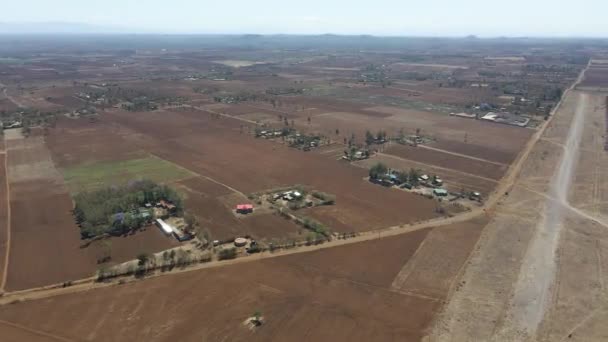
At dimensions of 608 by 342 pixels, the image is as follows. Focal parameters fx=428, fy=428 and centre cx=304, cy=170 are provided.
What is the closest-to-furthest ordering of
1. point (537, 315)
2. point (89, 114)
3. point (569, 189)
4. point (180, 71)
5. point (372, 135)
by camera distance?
point (537, 315) → point (569, 189) → point (372, 135) → point (89, 114) → point (180, 71)

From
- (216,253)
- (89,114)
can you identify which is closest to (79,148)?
(89,114)

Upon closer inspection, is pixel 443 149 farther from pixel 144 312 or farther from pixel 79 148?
pixel 79 148

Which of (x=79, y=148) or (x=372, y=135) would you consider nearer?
(x=79, y=148)

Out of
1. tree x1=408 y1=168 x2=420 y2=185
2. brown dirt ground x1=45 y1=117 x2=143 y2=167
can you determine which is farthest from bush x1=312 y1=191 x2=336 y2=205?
brown dirt ground x1=45 y1=117 x2=143 y2=167

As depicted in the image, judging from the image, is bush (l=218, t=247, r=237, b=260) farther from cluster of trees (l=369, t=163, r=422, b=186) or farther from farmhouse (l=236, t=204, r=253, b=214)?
cluster of trees (l=369, t=163, r=422, b=186)

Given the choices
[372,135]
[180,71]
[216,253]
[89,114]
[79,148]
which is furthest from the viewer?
[180,71]

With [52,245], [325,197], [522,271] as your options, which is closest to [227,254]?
[325,197]
